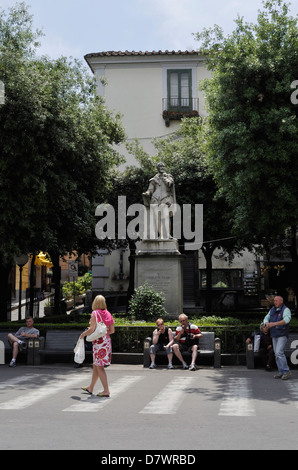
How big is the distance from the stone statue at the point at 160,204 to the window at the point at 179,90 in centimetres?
2013

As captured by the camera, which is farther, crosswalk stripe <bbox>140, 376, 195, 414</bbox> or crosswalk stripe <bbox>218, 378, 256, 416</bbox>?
crosswalk stripe <bbox>140, 376, 195, 414</bbox>

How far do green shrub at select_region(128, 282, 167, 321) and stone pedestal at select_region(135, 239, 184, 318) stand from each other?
91 centimetres

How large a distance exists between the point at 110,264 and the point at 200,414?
3056 centimetres

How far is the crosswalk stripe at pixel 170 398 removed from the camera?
862 cm

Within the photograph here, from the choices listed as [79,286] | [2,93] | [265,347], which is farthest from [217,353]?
[79,286]

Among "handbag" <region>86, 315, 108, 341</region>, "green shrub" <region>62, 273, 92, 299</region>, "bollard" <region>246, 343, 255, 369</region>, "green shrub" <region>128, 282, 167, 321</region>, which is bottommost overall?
"bollard" <region>246, 343, 255, 369</region>

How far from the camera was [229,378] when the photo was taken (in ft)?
40.3

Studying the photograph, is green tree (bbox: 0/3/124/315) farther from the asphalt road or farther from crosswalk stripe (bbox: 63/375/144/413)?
crosswalk stripe (bbox: 63/375/144/413)

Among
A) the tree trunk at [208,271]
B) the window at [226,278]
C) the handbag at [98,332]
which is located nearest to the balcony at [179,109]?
the window at [226,278]

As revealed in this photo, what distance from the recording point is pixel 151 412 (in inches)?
333

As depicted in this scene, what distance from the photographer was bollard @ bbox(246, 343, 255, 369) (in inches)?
539

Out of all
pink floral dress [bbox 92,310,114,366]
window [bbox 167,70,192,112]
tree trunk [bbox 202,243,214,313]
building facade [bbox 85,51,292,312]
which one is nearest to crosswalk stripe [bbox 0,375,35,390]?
pink floral dress [bbox 92,310,114,366]

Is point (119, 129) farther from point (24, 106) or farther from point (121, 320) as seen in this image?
point (121, 320)

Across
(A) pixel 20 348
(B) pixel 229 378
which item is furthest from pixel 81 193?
(B) pixel 229 378
